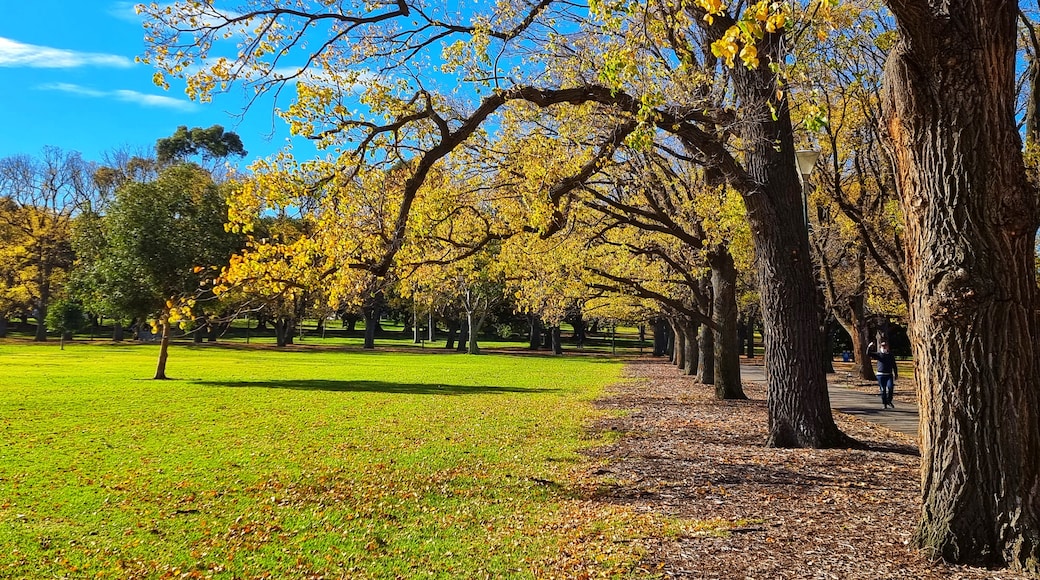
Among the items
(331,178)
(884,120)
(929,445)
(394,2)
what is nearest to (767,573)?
(929,445)

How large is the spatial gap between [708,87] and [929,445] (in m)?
7.12

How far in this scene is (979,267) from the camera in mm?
4309

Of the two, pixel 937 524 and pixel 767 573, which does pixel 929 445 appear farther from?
pixel 767 573

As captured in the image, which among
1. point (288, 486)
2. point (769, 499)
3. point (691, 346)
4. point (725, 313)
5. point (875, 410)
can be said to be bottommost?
point (288, 486)

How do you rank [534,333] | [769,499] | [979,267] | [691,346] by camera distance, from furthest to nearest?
[534,333], [691,346], [769,499], [979,267]

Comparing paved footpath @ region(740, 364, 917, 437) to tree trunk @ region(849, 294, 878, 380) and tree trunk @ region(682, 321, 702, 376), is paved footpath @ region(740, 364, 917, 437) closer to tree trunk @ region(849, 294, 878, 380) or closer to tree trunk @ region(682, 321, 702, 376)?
tree trunk @ region(849, 294, 878, 380)

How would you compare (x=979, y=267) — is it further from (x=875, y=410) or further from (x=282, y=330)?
(x=282, y=330)

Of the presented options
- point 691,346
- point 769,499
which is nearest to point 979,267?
point 769,499

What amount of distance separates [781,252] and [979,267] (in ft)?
15.5

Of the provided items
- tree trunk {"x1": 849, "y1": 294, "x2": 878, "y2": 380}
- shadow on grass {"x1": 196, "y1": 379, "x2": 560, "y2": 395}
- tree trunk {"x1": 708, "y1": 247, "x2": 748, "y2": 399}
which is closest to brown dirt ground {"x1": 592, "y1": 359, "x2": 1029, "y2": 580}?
tree trunk {"x1": 708, "y1": 247, "x2": 748, "y2": 399}

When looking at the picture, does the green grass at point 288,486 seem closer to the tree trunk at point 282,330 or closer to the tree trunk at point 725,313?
the tree trunk at point 725,313

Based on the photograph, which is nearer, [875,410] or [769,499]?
[769,499]

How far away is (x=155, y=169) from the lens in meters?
56.6

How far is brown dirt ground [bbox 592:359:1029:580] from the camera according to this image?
4.70 meters
